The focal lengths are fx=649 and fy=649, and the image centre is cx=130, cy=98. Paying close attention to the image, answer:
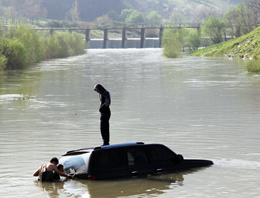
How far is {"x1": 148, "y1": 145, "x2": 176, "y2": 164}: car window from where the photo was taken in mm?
17266

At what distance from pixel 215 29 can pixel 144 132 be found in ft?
437

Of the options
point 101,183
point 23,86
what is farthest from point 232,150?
point 23,86

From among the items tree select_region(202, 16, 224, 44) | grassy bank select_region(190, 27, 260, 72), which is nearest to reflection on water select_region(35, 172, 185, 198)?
grassy bank select_region(190, 27, 260, 72)

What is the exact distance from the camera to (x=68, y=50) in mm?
136000

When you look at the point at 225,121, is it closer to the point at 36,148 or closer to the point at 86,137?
the point at 86,137

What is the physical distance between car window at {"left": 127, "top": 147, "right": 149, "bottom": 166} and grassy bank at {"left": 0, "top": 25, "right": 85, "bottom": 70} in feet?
185

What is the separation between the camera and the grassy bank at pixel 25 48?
257ft

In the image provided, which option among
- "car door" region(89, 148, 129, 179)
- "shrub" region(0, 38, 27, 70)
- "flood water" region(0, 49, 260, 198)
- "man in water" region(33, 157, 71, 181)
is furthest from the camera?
"shrub" region(0, 38, 27, 70)

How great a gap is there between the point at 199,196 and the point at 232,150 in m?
5.90

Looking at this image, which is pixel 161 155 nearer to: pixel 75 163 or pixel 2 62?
pixel 75 163

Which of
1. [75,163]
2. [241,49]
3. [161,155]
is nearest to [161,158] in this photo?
[161,155]

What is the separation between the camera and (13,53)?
79.1m

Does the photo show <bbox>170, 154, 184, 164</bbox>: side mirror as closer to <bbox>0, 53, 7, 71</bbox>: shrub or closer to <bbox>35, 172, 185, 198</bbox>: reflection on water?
<bbox>35, 172, 185, 198</bbox>: reflection on water

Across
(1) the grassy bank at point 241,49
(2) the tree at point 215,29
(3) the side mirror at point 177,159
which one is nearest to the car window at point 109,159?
(3) the side mirror at point 177,159
